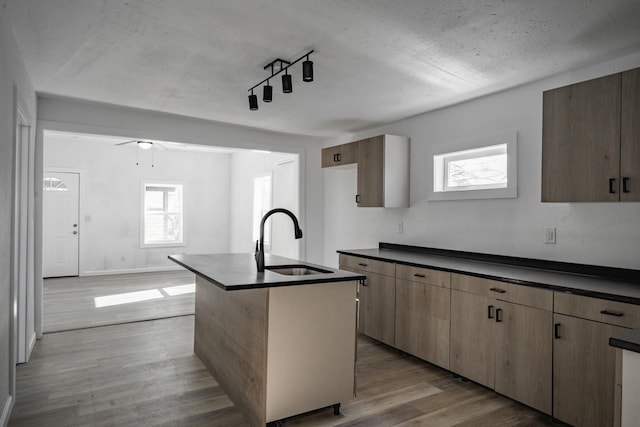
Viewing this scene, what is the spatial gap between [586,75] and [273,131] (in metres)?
3.50

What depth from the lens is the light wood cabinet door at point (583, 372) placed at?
2.12 meters

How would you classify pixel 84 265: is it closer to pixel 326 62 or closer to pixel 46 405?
pixel 46 405

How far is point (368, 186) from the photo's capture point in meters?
4.27

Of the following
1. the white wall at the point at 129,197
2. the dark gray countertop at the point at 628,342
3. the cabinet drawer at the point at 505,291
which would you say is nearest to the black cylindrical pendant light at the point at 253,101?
the cabinet drawer at the point at 505,291

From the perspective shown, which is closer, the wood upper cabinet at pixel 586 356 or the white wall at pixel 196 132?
the wood upper cabinet at pixel 586 356

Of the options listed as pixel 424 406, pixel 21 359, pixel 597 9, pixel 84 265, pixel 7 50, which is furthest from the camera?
pixel 84 265

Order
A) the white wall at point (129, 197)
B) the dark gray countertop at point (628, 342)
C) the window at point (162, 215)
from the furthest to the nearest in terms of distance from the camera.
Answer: the window at point (162, 215) < the white wall at point (129, 197) < the dark gray countertop at point (628, 342)

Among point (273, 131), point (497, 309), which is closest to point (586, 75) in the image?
point (497, 309)

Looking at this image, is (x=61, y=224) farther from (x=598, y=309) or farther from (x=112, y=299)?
(x=598, y=309)

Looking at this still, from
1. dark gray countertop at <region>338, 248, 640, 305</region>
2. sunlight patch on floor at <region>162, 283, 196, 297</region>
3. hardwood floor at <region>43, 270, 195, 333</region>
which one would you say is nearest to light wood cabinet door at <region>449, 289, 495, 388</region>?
dark gray countertop at <region>338, 248, 640, 305</region>

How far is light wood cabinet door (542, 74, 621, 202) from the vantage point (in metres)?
2.35

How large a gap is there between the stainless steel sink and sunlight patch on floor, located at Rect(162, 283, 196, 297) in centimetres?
362

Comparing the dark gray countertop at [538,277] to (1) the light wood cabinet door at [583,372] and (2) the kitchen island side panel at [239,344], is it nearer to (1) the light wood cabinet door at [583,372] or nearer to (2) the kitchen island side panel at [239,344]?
(1) the light wood cabinet door at [583,372]

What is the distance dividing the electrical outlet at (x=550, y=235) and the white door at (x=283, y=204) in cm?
368
